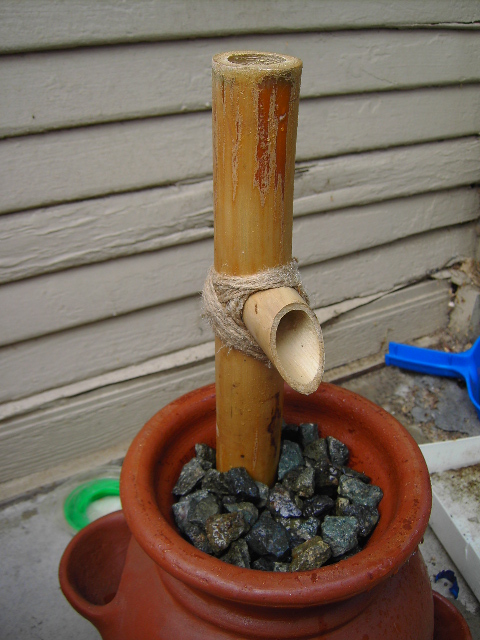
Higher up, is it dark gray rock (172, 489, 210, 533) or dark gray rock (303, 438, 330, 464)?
dark gray rock (303, 438, 330, 464)

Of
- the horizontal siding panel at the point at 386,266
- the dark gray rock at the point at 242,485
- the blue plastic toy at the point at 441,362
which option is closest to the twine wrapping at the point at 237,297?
the dark gray rock at the point at 242,485

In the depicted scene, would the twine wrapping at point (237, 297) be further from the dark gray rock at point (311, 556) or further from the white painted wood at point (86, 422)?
the white painted wood at point (86, 422)

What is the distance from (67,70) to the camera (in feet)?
3.92

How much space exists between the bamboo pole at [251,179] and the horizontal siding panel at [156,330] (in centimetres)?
60

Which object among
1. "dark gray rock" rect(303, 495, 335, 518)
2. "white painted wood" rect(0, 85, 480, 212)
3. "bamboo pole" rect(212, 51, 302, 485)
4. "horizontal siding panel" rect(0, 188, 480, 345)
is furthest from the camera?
"horizontal siding panel" rect(0, 188, 480, 345)

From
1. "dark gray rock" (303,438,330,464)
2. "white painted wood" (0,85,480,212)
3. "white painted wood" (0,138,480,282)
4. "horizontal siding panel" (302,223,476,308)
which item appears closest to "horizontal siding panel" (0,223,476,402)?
"horizontal siding panel" (302,223,476,308)

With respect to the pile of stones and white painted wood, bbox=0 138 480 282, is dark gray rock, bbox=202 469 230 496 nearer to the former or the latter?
the pile of stones

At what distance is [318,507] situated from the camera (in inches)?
34.0

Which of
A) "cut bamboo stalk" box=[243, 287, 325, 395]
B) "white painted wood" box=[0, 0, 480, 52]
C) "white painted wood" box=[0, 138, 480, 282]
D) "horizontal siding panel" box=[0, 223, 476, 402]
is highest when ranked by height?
"white painted wood" box=[0, 0, 480, 52]

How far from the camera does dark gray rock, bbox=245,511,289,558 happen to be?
2.61ft

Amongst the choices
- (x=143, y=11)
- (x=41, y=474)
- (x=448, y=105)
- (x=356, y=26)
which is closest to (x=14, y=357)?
(x=41, y=474)

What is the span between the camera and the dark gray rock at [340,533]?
78 centimetres

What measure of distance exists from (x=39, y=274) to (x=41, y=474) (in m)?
0.64

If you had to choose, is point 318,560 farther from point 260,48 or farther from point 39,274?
point 260,48
